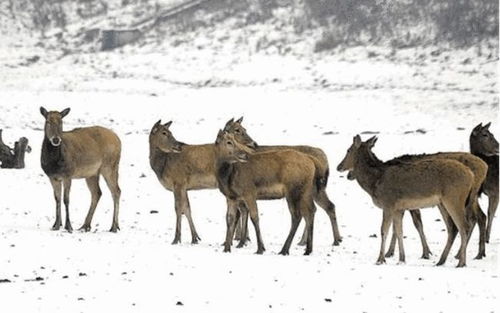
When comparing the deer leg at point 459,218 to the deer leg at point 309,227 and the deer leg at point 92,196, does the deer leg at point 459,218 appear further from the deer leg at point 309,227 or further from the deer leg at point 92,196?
the deer leg at point 92,196

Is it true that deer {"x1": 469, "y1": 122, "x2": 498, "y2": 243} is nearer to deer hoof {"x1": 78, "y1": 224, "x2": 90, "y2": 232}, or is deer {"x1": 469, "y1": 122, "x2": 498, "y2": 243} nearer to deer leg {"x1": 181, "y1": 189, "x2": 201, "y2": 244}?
deer leg {"x1": 181, "y1": 189, "x2": 201, "y2": 244}

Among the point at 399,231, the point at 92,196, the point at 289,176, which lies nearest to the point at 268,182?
the point at 289,176

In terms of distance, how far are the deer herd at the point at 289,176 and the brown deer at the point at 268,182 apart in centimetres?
2

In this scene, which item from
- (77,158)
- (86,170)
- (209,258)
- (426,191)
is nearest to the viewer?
(209,258)

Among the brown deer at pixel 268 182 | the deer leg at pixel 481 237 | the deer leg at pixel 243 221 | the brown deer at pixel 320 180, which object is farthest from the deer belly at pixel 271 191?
the deer leg at pixel 481 237

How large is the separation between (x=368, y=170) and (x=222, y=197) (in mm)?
6979

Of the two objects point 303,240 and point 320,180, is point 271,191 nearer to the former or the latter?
point 320,180

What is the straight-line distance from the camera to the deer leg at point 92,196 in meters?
18.0

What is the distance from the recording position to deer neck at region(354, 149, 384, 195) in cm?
1561

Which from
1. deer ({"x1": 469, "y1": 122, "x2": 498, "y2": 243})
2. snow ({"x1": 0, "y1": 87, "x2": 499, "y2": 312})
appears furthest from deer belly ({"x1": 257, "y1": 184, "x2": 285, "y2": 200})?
deer ({"x1": 469, "y1": 122, "x2": 498, "y2": 243})

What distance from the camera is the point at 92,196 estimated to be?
61.3 feet

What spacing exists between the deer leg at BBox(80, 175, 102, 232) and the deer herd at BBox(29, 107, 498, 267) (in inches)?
0.7

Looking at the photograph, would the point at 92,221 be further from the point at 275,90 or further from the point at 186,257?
the point at 275,90

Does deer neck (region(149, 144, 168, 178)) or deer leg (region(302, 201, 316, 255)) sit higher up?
deer neck (region(149, 144, 168, 178))
